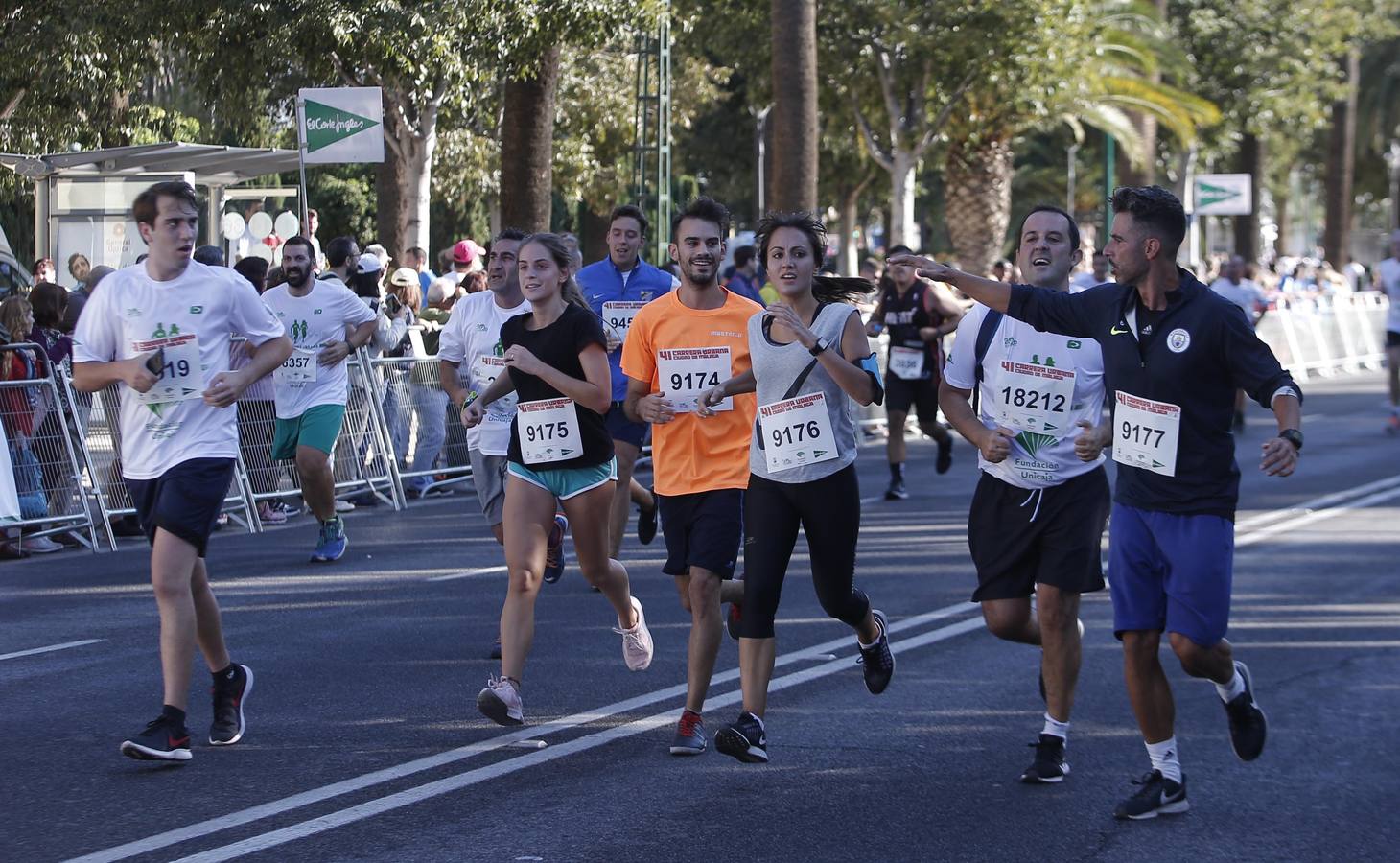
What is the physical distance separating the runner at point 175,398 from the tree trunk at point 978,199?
26663 mm

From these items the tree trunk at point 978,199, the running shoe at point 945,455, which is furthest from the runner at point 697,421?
the tree trunk at point 978,199

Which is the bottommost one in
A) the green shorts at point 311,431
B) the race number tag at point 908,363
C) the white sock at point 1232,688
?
the white sock at point 1232,688

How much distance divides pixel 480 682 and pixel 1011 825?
2.86m

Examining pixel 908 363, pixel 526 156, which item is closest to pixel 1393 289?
pixel 908 363

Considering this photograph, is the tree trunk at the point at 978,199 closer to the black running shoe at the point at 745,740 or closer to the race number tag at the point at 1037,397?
the race number tag at the point at 1037,397

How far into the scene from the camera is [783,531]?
6.63m

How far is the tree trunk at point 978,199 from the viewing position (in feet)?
107

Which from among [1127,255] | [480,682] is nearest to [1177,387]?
[1127,255]

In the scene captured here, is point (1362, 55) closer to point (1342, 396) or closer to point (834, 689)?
point (1342, 396)

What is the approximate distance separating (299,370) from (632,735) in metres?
5.07

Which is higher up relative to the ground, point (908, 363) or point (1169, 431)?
point (1169, 431)

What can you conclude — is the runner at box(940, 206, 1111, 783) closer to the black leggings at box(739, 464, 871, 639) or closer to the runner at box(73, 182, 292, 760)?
the black leggings at box(739, 464, 871, 639)

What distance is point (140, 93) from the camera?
29719 mm

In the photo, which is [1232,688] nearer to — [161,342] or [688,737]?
[688,737]
